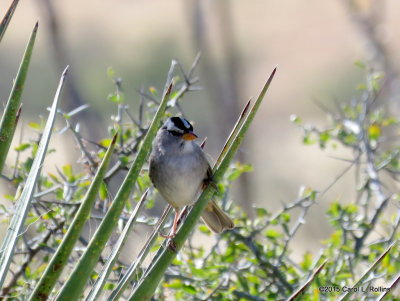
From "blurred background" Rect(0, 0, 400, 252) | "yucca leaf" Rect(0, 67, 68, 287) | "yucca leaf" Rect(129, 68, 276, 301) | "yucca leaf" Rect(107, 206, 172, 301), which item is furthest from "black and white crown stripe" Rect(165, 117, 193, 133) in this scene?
"blurred background" Rect(0, 0, 400, 252)

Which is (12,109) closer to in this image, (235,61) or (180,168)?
(180,168)

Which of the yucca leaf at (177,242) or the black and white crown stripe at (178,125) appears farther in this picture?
the black and white crown stripe at (178,125)

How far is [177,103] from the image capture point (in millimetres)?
4227

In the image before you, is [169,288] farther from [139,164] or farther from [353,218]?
[139,164]

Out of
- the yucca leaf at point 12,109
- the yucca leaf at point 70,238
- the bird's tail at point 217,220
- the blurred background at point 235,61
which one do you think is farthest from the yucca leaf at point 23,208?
the blurred background at point 235,61

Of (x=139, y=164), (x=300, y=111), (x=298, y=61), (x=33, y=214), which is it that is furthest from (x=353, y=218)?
(x=298, y=61)

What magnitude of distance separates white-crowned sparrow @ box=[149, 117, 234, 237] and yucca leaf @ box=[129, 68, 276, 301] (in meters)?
1.39

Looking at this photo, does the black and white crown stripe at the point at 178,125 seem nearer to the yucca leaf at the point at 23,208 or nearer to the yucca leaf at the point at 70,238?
the yucca leaf at the point at 23,208

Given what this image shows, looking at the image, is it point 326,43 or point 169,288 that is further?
point 326,43

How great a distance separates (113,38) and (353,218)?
2690 centimetres

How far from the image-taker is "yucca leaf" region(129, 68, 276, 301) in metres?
2.45

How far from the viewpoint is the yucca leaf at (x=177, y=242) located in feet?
8.04

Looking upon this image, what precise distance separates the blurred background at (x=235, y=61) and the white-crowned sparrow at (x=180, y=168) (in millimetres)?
6214

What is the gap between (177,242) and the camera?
2545 millimetres
